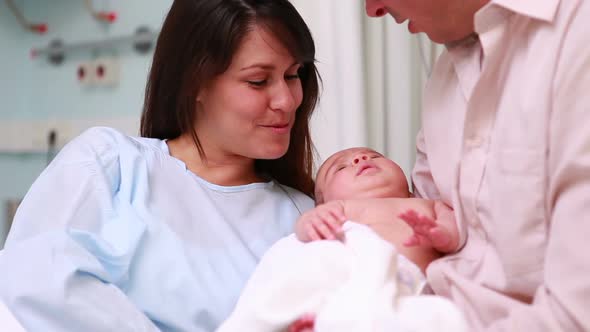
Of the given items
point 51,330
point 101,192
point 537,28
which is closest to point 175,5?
point 101,192

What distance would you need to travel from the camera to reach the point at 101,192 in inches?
57.2

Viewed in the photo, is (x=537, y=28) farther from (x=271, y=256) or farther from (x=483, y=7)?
(x=271, y=256)

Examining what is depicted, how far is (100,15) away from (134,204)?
1.69 metres

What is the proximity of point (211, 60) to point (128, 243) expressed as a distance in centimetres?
49

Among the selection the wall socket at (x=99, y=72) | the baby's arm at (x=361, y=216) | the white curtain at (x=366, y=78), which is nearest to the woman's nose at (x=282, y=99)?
the baby's arm at (x=361, y=216)

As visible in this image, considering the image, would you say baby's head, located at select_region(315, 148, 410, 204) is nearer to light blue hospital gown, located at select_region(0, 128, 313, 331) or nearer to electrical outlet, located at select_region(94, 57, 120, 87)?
light blue hospital gown, located at select_region(0, 128, 313, 331)

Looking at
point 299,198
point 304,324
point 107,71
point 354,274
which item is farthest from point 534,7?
point 107,71

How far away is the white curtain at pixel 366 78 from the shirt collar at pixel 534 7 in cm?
92

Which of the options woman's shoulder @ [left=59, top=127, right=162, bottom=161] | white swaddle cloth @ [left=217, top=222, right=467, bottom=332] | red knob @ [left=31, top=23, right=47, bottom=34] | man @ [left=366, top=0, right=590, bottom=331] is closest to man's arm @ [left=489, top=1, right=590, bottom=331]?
man @ [left=366, top=0, right=590, bottom=331]

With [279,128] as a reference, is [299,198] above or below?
below

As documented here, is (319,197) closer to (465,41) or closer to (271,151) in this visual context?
(271,151)

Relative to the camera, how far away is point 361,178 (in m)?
1.50

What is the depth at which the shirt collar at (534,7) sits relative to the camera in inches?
38.5

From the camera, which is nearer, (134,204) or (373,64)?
(134,204)
